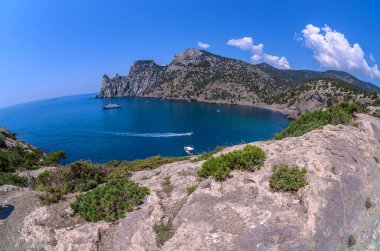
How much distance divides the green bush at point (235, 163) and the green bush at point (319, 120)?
834cm

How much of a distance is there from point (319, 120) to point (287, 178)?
14195 millimetres

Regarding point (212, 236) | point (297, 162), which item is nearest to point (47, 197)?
point (212, 236)

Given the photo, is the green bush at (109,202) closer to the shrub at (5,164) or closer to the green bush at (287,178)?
the green bush at (287,178)

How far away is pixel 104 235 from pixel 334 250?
10.0m

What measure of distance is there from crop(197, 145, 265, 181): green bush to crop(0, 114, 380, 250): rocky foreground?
46cm

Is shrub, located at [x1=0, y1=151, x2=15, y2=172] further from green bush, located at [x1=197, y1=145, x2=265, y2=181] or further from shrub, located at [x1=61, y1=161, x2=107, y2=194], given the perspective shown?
green bush, located at [x1=197, y1=145, x2=265, y2=181]

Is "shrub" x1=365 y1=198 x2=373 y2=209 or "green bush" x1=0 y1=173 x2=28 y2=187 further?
"green bush" x1=0 y1=173 x2=28 y2=187

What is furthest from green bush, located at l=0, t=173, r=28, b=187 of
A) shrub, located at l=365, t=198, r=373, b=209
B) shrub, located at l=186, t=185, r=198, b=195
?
shrub, located at l=365, t=198, r=373, b=209

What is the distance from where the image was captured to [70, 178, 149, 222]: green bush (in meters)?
11.8

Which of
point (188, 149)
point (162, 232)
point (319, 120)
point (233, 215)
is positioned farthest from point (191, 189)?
point (188, 149)

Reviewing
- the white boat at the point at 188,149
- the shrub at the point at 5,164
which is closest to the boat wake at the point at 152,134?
the white boat at the point at 188,149

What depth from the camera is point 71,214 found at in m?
12.2

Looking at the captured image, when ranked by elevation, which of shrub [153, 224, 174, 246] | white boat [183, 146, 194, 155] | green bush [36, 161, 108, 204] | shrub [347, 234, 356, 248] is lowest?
white boat [183, 146, 194, 155]

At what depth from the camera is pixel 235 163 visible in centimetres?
1506
